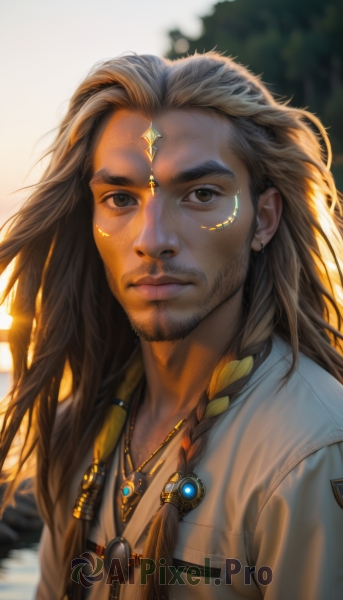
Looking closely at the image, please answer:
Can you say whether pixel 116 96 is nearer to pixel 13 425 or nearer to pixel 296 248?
pixel 296 248

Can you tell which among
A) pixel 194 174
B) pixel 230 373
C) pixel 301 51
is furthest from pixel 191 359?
pixel 301 51

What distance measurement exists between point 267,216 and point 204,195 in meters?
0.34

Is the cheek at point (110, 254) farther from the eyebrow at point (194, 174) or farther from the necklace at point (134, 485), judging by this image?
the necklace at point (134, 485)

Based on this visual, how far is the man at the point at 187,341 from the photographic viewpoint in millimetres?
2137

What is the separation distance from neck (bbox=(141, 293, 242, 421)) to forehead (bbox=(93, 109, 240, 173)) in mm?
544

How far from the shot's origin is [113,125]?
260 cm

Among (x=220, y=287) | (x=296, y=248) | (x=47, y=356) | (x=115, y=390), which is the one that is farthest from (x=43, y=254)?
(x=296, y=248)

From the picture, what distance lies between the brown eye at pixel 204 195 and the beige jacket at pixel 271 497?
0.59 meters

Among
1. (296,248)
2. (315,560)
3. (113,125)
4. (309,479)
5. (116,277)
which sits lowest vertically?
(315,560)

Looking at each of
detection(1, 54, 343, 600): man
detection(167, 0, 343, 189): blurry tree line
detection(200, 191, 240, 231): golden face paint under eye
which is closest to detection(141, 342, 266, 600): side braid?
detection(1, 54, 343, 600): man

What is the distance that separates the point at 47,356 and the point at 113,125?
97 centimetres

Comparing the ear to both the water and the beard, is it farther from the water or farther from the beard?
the water

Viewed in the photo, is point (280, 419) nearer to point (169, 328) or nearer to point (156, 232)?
point (169, 328)

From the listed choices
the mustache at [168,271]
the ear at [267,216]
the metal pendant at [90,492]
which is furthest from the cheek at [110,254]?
the metal pendant at [90,492]
